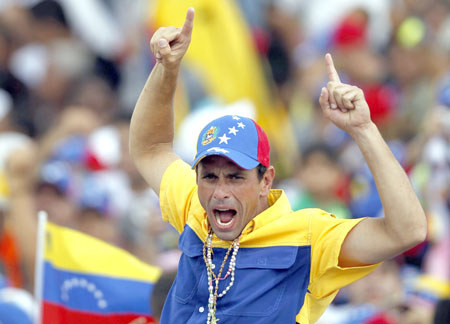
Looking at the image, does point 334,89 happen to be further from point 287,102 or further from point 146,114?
point 287,102

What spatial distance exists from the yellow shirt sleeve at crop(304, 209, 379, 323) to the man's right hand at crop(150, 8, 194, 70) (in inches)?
35.0

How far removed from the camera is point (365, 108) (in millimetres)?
3602

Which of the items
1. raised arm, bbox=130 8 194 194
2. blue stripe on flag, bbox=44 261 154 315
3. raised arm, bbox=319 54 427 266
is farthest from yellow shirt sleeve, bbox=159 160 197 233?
blue stripe on flag, bbox=44 261 154 315

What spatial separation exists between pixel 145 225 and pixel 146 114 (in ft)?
11.7

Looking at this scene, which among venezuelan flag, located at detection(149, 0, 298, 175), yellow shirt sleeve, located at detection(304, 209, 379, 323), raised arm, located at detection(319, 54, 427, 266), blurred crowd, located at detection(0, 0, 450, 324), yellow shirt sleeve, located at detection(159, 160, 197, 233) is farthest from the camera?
venezuelan flag, located at detection(149, 0, 298, 175)

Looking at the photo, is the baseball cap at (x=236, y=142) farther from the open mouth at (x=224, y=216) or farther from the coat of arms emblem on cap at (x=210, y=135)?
the open mouth at (x=224, y=216)

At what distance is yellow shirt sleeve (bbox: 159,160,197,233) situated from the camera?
164 inches

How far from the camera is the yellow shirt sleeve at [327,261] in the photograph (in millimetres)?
3678

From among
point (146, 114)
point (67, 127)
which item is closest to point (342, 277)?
point (146, 114)

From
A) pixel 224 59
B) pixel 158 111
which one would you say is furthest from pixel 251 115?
pixel 158 111

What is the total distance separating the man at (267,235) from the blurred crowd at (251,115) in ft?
3.46

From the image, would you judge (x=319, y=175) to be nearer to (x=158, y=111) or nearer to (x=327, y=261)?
(x=158, y=111)

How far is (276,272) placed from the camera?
3727 mm

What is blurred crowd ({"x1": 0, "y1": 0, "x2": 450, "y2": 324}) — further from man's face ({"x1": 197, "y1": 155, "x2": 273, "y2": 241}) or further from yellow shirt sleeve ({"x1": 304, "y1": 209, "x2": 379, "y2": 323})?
man's face ({"x1": 197, "y1": 155, "x2": 273, "y2": 241})
